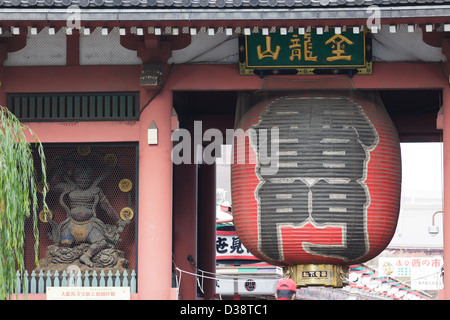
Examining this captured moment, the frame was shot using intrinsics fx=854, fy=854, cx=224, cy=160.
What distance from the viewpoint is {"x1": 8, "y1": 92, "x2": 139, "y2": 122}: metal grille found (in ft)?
42.1

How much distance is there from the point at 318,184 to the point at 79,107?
377 centimetres

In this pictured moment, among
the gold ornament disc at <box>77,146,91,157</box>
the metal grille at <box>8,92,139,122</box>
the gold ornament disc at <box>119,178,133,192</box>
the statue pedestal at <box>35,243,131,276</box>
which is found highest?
the metal grille at <box>8,92,139,122</box>

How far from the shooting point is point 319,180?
12.6 meters

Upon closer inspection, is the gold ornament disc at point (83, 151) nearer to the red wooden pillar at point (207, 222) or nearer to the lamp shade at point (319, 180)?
the lamp shade at point (319, 180)

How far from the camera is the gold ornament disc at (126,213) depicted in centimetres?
1369

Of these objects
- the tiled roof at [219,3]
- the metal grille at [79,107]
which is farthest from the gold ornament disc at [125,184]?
the tiled roof at [219,3]

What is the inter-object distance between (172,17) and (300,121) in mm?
2791

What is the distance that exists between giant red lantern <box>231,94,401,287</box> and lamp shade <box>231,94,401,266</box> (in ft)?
0.05

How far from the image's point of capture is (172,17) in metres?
11.2

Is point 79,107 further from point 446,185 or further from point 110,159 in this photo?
point 446,185

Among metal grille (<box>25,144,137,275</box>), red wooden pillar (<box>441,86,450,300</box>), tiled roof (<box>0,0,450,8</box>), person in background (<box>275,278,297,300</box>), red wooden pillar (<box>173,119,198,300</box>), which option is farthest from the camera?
red wooden pillar (<box>173,119,198,300</box>)

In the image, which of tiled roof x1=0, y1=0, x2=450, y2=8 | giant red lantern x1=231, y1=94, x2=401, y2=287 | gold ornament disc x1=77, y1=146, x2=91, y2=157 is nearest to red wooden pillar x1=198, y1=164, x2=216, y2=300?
gold ornament disc x1=77, y1=146, x2=91, y2=157

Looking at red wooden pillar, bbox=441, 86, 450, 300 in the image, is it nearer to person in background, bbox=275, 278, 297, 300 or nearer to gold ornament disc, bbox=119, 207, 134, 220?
gold ornament disc, bbox=119, 207, 134, 220

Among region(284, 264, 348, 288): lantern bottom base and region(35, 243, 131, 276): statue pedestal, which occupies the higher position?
region(35, 243, 131, 276): statue pedestal
